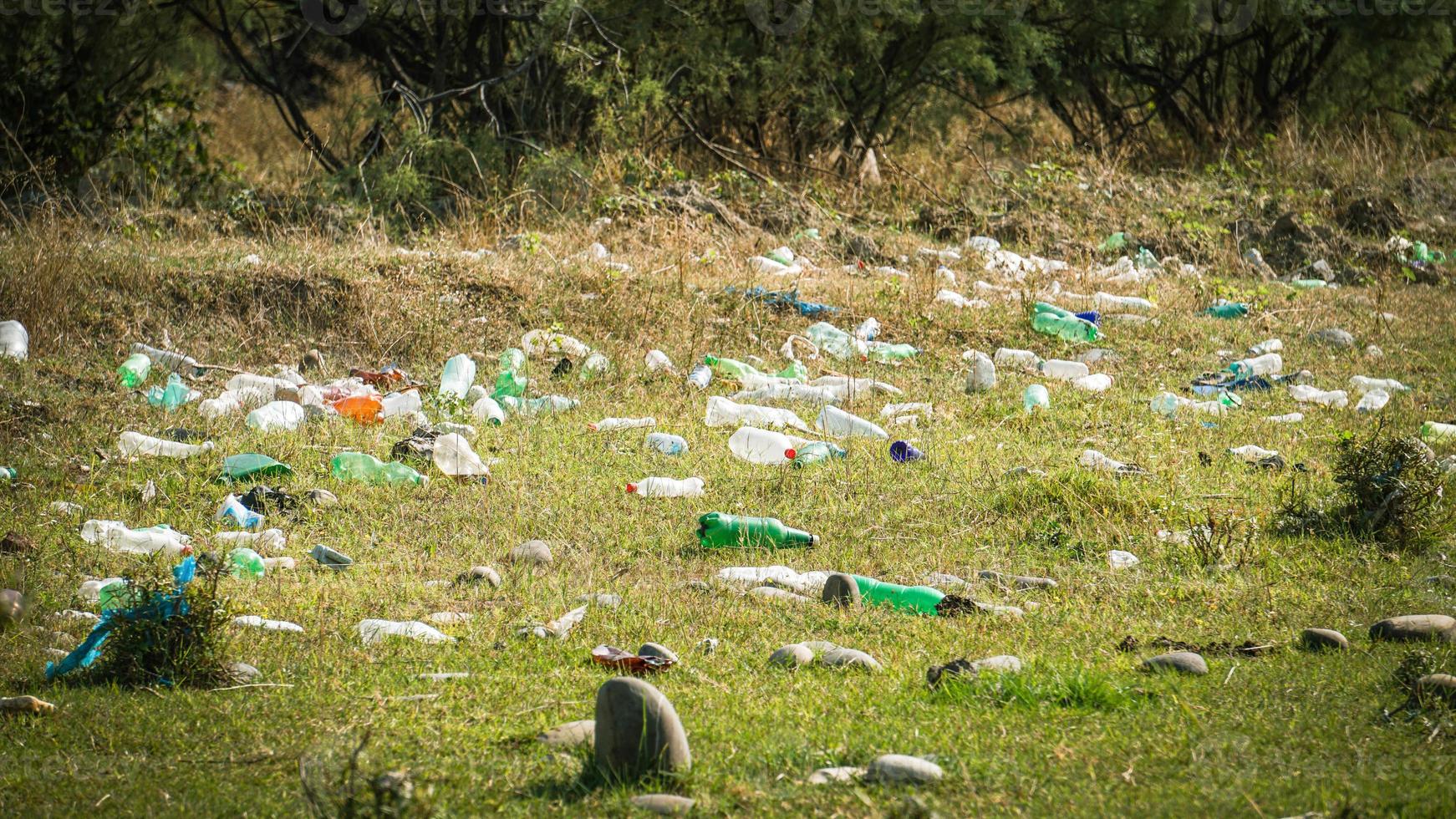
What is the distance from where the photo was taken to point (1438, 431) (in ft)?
18.3

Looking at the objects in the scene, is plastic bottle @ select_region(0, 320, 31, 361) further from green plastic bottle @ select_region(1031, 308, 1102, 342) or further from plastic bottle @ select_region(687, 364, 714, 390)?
green plastic bottle @ select_region(1031, 308, 1102, 342)

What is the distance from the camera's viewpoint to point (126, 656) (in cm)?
286

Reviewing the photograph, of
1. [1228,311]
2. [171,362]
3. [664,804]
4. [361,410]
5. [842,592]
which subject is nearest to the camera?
[664,804]

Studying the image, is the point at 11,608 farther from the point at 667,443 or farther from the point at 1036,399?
the point at 1036,399

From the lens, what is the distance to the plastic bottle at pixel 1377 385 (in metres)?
6.53

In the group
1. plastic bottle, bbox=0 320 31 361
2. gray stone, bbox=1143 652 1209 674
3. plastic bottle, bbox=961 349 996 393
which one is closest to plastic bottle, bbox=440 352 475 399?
plastic bottle, bbox=0 320 31 361

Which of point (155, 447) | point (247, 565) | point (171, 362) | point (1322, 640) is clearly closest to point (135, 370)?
point (171, 362)

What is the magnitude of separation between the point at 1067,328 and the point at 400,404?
3.82m

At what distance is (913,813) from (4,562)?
9.46 ft

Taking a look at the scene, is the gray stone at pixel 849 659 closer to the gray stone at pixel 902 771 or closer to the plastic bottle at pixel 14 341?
the gray stone at pixel 902 771

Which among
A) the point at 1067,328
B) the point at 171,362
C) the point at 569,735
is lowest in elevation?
the point at 171,362

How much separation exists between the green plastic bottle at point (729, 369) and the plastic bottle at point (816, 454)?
1269mm

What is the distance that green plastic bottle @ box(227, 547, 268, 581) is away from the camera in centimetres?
364

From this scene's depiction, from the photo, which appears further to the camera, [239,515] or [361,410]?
[361,410]
